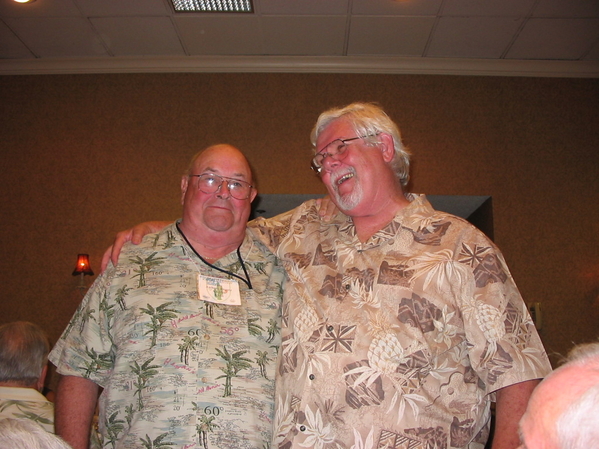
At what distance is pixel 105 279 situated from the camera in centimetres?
196

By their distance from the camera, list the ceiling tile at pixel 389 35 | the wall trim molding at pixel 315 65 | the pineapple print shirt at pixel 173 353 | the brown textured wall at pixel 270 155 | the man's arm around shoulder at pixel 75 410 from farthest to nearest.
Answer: the wall trim molding at pixel 315 65 → the brown textured wall at pixel 270 155 → the ceiling tile at pixel 389 35 → the man's arm around shoulder at pixel 75 410 → the pineapple print shirt at pixel 173 353

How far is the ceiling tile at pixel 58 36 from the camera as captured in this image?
13.8 feet

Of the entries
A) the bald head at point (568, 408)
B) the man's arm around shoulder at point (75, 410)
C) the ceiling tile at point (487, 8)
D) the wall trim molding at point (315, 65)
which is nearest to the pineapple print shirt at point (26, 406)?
the man's arm around shoulder at point (75, 410)

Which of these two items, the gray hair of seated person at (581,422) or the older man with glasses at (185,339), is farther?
the older man with glasses at (185,339)

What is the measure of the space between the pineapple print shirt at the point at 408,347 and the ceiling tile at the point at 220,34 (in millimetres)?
2929

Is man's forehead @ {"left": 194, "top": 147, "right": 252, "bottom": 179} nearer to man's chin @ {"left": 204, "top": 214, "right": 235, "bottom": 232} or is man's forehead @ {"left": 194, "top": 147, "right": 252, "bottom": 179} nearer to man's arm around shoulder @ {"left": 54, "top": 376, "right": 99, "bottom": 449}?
man's chin @ {"left": 204, "top": 214, "right": 235, "bottom": 232}

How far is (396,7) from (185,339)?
3164 mm

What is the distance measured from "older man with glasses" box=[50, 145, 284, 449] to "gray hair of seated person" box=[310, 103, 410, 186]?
19.2 inches

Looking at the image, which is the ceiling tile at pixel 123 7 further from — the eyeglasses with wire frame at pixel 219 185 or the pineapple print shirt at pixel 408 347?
the pineapple print shirt at pixel 408 347

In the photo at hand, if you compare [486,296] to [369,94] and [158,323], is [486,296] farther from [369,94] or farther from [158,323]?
[369,94]

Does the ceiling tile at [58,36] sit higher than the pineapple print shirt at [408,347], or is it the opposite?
the ceiling tile at [58,36]

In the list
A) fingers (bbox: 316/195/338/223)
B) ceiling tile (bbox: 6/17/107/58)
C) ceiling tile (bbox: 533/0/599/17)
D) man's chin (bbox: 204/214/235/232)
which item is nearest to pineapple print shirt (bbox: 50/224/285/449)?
man's chin (bbox: 204/214/235/232)

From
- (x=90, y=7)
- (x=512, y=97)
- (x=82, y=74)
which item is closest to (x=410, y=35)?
(x=512, y=97)

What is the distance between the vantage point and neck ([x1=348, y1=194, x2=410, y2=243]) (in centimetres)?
199
